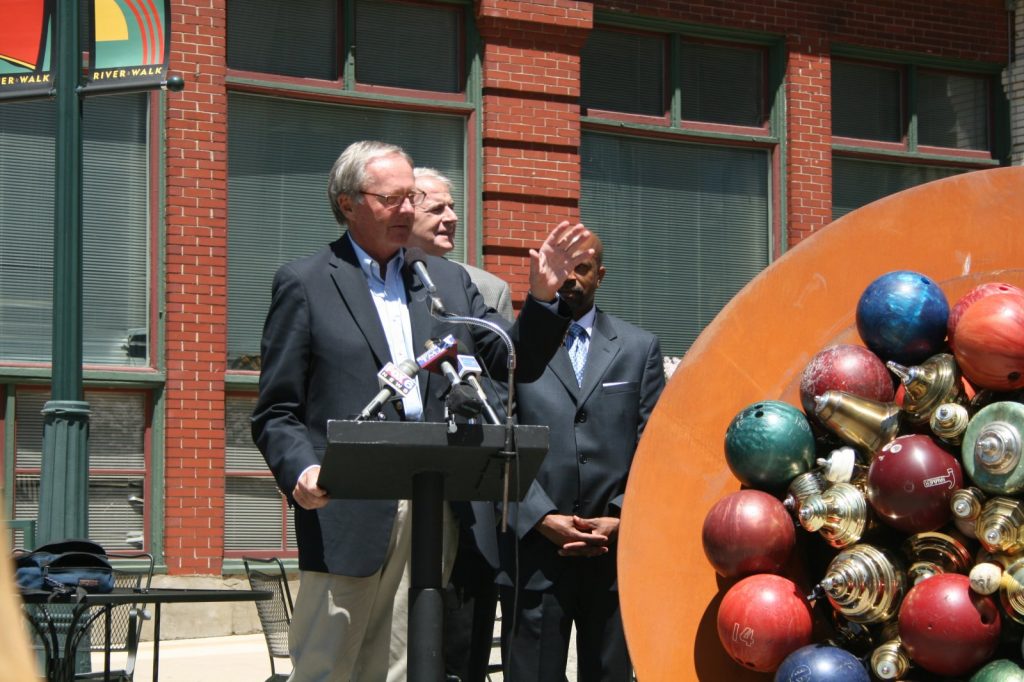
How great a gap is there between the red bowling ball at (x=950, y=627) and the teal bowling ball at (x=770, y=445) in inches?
21.2

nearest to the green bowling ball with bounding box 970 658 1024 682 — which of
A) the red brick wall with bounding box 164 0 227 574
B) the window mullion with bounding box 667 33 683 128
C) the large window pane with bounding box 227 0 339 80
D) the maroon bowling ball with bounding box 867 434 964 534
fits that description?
the maroon bowling ball with bounding box 867 434 964 534

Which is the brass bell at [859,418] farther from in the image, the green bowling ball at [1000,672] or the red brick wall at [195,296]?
the red brick wall at [195,296]

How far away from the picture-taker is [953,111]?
520 inches

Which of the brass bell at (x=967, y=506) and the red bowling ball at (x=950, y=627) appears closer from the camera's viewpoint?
the red bowling ball at (x=950, y=627)

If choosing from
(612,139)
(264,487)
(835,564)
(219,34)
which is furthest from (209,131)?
(835,564)

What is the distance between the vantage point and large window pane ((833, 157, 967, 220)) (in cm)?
1272

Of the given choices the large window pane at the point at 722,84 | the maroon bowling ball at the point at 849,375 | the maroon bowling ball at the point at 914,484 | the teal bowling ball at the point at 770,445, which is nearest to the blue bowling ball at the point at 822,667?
the maroon bowling ball at the point at 914,484

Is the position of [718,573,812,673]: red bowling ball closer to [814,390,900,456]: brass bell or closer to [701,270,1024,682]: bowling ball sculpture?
[701,270,1024,682]: bowling ball sculpture

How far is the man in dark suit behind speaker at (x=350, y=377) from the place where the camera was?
4.19 meters

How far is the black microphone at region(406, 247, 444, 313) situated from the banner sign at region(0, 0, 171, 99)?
3.97 metres

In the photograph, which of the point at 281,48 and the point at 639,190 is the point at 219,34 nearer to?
the point at 281,48

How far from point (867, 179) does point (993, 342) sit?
30.0 feet

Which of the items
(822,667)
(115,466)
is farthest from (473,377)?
(115,466)

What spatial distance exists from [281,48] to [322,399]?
685 cm
